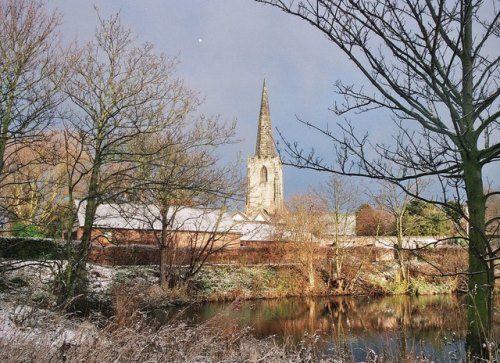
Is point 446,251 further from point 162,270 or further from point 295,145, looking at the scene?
point 295,145

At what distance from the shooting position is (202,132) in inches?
595

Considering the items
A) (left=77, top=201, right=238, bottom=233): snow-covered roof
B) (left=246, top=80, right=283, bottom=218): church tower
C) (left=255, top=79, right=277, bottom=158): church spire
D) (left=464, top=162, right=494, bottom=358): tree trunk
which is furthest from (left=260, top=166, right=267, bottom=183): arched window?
(left=464, top=162, right=494, bottom=358): tree trunk

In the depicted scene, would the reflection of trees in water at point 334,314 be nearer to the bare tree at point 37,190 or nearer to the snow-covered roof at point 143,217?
the snow-covered roof at point 143,217

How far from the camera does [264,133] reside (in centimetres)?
7406

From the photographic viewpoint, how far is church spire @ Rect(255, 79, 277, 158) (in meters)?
72.4

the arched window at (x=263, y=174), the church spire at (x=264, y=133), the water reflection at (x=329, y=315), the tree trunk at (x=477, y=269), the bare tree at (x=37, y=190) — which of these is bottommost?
the water reflection at (x=329, y=315)

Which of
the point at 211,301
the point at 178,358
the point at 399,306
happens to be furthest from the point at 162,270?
the point at 178,358

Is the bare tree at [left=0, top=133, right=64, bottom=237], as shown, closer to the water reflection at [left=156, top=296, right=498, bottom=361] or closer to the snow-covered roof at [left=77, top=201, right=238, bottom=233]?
the snow-covered roof at [left=77, top=201, right=238, bottom=233]

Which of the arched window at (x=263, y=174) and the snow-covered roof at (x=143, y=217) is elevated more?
the arched window at (x=263, y=174)

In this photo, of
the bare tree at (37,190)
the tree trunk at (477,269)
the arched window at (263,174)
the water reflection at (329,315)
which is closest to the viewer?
the tree trunk at (477,269)

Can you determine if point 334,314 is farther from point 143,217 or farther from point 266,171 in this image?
point 266,171

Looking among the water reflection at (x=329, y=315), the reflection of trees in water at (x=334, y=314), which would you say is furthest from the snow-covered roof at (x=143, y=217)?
the reflection of trees in water at (x=334, y=314)

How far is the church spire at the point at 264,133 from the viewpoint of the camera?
72.4 m

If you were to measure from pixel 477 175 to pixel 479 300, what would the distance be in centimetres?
137
